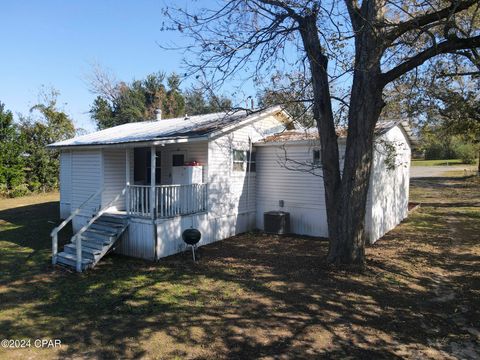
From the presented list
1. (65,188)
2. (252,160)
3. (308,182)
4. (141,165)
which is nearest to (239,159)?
(252,160)

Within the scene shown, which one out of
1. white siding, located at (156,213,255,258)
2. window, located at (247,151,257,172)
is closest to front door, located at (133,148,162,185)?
white siding, located at (156,213,255,258)

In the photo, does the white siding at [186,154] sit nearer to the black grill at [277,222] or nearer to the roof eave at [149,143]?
the roof eave at [149,143]

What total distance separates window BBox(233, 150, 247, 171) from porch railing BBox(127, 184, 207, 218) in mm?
1791

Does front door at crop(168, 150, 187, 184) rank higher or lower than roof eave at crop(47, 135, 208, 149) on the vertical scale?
lower

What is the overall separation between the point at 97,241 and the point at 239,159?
217 inches

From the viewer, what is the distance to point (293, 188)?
12.6 meters

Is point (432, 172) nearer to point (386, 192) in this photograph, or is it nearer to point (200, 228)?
point (386, 192)

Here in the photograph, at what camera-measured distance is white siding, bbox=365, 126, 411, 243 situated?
11156mm

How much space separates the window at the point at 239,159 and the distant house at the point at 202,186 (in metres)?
0.04

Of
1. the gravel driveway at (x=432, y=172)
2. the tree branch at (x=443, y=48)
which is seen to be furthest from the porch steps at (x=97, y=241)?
the gravel driveway at (x=432, y=172)

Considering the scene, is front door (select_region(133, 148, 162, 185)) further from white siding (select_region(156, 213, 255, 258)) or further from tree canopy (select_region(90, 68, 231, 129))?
tree canopy (select_region(90, 68, 231, 129))

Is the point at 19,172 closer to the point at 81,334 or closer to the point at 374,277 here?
the point at 81,334

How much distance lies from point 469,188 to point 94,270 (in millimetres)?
27426

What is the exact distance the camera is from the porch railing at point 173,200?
9703 mm
